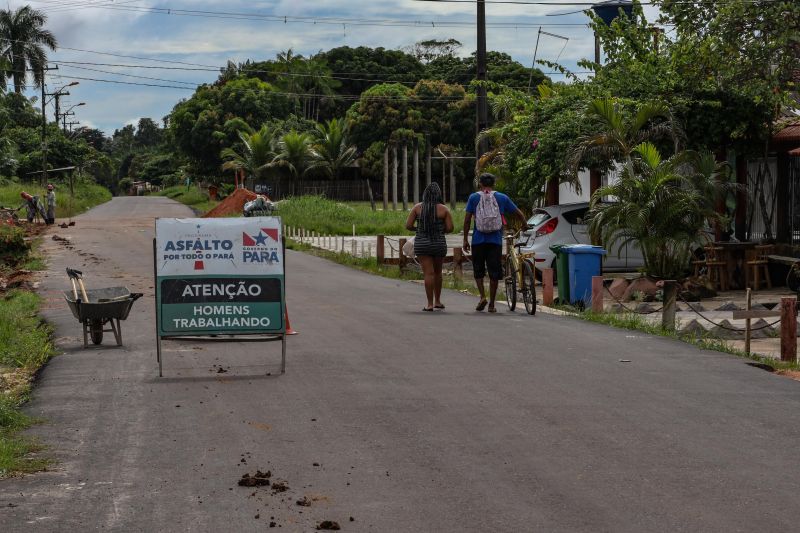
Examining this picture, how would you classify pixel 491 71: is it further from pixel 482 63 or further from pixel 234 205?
pixel 482 63

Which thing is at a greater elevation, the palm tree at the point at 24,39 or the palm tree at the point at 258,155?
the palm tree at the point at 24,39

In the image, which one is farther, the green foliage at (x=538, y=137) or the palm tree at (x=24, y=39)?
the palm tree at (x=24, y=39)

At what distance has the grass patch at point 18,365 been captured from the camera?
295 inches

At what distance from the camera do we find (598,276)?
16859mm

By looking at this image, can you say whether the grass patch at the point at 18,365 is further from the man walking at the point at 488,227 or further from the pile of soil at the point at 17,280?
the man walking at the point at 488,227

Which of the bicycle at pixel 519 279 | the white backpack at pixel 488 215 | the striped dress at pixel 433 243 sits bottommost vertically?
the bicycle at pixel 519 279

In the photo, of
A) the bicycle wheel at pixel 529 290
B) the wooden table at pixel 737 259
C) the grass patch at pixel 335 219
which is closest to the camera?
the bicycle wheel at pixel 529 290

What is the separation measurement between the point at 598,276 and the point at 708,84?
675 centimetres

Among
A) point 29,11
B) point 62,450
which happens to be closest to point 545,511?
point 62,450

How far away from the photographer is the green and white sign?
10.6 metres

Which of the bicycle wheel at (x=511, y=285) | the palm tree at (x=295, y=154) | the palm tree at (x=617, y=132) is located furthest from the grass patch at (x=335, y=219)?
the bicycle wheel at (x=511, y=285)

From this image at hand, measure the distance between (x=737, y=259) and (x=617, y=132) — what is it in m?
3.15

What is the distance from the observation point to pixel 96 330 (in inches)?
507

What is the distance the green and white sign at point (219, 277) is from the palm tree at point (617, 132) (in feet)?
38.0
